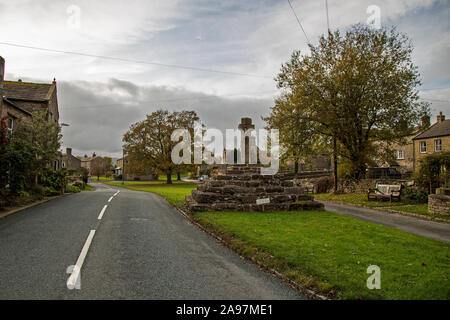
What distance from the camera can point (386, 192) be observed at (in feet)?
63.5

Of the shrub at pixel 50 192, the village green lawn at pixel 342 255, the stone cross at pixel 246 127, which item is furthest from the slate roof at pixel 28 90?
the village green lawn at pixel 342 255

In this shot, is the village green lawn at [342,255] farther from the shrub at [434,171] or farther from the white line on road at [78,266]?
the shrub at [434,171]

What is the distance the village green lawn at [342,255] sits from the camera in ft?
14.5

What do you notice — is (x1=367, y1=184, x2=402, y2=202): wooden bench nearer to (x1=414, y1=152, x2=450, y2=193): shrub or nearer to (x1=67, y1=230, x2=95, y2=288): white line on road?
(x1=414, y1=152, x2=450, y2=193): shrub

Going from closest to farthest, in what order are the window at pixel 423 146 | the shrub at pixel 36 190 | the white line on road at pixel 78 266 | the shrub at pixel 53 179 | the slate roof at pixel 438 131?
1. the white line on road at pixel 78 266
2. the shrub at pixel 36 190
3. the shrub at pixel 53 179
4. the slate roof at pixel 438 131
5. the window at pixel 423 146

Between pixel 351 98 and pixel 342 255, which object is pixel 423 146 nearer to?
pixel 351 98

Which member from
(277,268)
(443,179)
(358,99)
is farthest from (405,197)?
(277,268)

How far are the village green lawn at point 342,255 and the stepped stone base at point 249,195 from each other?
2664mm

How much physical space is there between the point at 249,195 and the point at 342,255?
7424 mm

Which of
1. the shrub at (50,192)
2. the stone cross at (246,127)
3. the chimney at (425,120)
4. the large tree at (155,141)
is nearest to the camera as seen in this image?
the stone cross at (246,127)

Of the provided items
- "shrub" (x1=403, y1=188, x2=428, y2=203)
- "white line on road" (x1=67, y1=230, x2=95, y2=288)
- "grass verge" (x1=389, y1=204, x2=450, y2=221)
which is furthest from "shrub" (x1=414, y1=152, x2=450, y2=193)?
"white line on road" (x1=67, y1=230, x2=95, y2=288)

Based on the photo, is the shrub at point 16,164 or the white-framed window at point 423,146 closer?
the shrub at point 16,164
